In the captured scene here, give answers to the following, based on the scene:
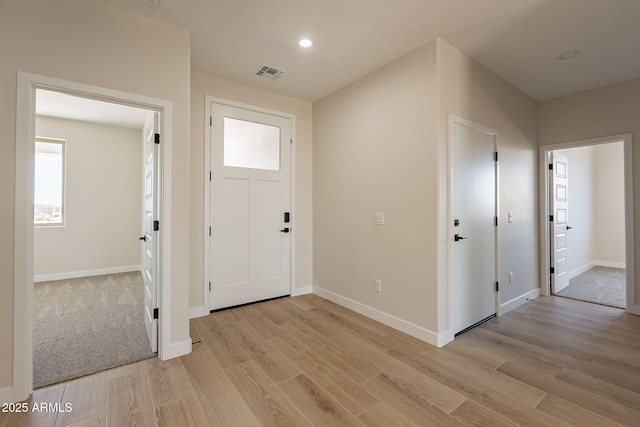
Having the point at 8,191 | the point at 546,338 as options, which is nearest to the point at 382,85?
the point at 546,338

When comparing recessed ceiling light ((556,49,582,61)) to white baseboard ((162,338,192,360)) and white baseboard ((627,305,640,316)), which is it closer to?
white baseboard ((627,305,640,316))

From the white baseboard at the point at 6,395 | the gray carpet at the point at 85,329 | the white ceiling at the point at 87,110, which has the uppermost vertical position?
the white ceiling at the point at 87,110

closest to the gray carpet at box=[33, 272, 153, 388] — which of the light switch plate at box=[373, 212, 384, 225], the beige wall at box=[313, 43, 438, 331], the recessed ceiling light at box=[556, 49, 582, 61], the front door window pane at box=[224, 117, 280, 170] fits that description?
the front door window pane at box=[224, 117, 280, 170]

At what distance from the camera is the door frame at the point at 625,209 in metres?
3.34

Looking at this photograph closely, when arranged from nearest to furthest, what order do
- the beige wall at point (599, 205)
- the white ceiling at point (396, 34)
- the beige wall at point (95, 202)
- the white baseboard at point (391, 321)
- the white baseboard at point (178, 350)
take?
the white ceiling at point (396, 34) < the white baseboard at point (178, 350) < the white baseboard at point (391, 321) < the beige wall at point (95, 202) < the beige wall at point (599, 205)

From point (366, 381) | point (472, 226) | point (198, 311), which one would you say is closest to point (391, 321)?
point (366, 381)

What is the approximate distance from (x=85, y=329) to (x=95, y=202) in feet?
10.7

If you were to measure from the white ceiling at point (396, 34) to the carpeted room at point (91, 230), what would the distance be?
3101 mm

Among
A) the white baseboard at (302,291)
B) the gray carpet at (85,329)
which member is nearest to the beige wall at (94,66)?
the gray carpet at (85,329)

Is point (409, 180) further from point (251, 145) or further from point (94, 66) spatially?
point (94, 66)

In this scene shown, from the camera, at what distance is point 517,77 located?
11.0 feet

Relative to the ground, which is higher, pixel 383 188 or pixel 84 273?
pixel 383 188

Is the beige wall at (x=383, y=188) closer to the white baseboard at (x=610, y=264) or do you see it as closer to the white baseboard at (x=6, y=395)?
the white baseboard at (x=6, y=395)

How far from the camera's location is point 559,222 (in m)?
4.29
